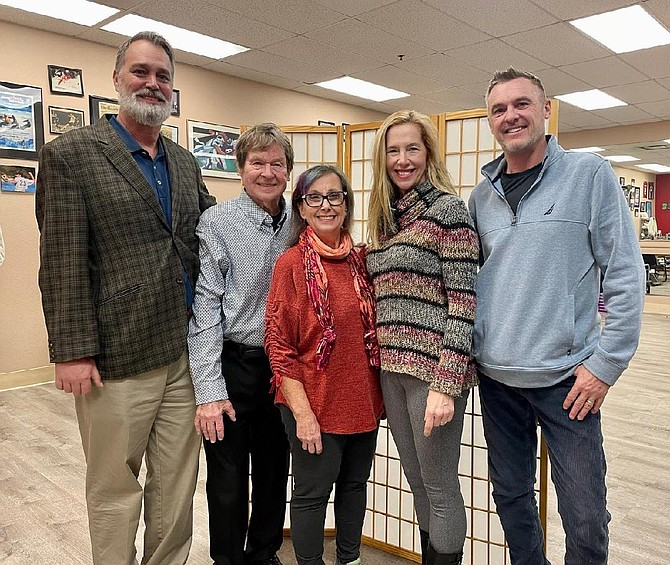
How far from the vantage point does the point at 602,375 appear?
145 centimetres

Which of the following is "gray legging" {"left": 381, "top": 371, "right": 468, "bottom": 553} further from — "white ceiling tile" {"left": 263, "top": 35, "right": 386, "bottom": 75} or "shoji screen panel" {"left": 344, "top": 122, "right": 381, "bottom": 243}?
"white ceiling tile" {"left": 263, "top": 35, "right": 386, "bottom": 75}

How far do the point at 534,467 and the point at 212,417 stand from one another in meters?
0.97

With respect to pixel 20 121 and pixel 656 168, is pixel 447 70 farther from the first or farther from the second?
pixel 656 168

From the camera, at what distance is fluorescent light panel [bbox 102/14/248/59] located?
14.8ft

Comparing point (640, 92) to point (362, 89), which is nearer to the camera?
point (362, 89)

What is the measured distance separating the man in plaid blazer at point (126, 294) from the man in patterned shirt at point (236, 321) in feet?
0.25

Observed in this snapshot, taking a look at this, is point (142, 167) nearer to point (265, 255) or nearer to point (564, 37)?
point (265, 255)

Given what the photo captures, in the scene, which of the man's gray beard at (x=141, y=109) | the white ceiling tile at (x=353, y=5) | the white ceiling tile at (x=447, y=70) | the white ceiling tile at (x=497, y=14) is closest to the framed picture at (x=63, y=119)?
the white ceiling tile at (x=353, y=5)

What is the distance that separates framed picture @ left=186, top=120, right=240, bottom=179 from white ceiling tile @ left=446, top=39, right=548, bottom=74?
2333mm

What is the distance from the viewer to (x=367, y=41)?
497 cm

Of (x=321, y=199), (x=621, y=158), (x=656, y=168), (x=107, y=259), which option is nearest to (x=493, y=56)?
(x=321, y=199)

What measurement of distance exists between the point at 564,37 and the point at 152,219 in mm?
4536

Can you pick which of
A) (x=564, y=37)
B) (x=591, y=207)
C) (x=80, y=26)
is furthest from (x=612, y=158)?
(x=591, y=207)

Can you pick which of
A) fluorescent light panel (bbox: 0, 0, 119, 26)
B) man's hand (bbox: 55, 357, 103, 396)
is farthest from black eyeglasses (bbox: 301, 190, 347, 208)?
fluorescent light panel (bbox: 0, 0, 119, 26)
